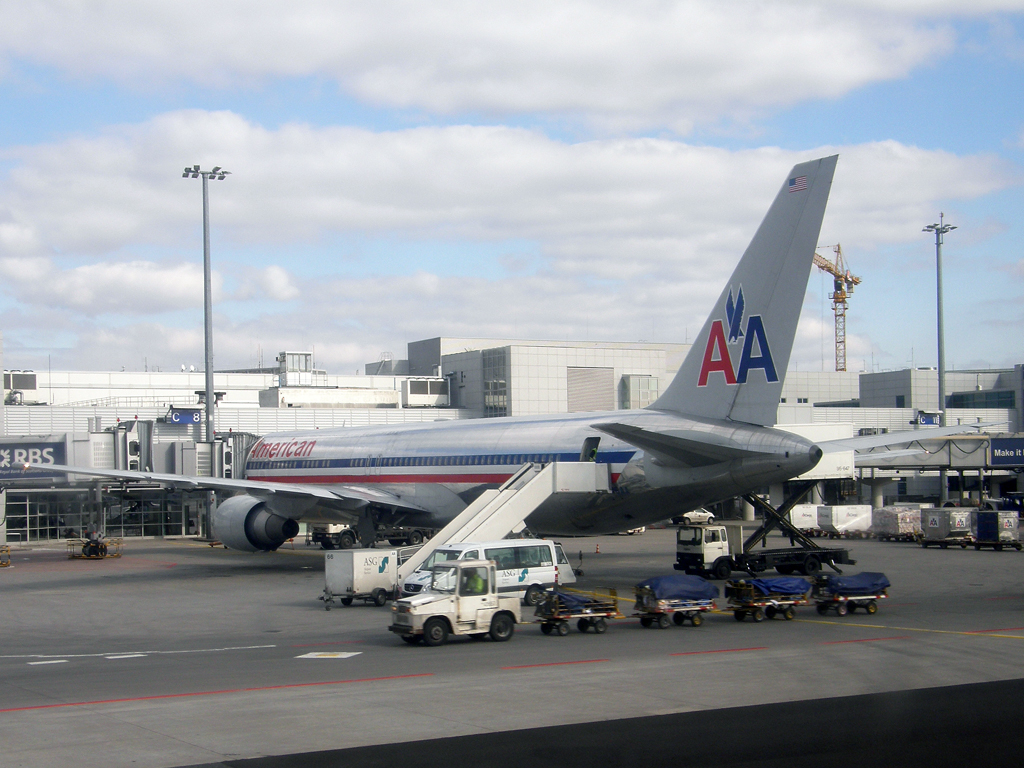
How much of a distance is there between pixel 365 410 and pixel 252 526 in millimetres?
28834

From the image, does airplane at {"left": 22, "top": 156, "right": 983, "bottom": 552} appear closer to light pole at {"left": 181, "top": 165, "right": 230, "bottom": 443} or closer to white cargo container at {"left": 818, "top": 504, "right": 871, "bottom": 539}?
light pole at {"left": 181, "top": 165, "right": 230, "bottom": 443}

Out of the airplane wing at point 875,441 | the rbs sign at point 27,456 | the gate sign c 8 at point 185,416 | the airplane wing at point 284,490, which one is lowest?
the airplane wing at point 284,490

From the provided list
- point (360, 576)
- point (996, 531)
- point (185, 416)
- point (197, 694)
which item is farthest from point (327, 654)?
point (185, 416)

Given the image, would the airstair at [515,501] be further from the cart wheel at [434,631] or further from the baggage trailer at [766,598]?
the cart wheel at [434,631]

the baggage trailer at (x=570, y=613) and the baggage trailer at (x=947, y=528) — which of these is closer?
the baggage trailer at (x=570, y=613)

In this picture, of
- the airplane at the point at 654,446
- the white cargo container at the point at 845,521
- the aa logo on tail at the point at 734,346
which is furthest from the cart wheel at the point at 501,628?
the white cargo container at the point at 845,521

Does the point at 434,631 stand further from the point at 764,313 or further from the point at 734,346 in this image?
the point at 764,313

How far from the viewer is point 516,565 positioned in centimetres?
2833

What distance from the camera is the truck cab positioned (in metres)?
36.2

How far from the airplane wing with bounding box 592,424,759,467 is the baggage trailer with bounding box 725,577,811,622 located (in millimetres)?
3783

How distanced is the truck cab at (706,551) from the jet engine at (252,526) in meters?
16.4

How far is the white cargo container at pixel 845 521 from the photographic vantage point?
197 feet

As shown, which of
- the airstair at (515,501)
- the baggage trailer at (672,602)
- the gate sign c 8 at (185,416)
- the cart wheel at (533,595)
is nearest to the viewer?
the baggage trailer at (672,602)

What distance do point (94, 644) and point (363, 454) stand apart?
21256 millimetres
